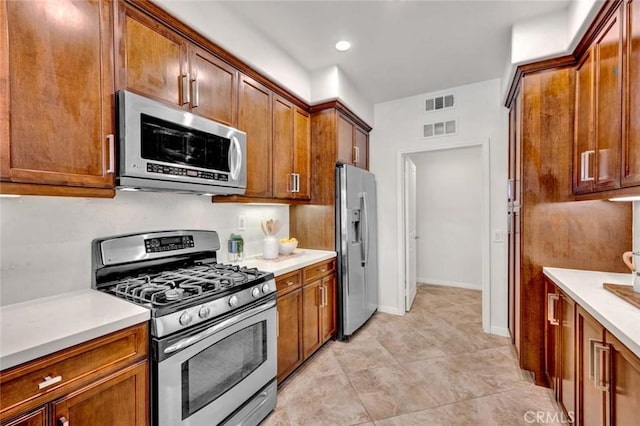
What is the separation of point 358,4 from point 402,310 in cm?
326

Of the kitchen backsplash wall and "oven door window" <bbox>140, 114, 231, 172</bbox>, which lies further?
"oven door window" <bbox>140, 114, 231, 172</bbox>

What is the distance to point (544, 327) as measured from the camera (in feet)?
7.35

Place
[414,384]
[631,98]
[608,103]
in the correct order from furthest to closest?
[414,384] → [608,103] → [631,98]

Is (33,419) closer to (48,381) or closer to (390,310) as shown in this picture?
(48,381)

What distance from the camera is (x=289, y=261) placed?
2535 mm

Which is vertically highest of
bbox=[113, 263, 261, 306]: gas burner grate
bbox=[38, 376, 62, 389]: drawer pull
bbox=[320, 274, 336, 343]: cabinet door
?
bbox=[113, 263, 261, 306]: gas burner grate

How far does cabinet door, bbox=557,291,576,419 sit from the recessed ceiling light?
8.03 feet

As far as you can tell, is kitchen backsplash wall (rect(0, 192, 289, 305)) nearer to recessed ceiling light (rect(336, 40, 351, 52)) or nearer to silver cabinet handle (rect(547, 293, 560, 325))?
recessed ceiling light (rect(336, 40, 351, 52))

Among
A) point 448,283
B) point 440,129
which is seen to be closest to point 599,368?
point 440,129

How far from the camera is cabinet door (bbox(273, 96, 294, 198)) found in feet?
8.84

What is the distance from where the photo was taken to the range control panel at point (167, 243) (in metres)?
1.91

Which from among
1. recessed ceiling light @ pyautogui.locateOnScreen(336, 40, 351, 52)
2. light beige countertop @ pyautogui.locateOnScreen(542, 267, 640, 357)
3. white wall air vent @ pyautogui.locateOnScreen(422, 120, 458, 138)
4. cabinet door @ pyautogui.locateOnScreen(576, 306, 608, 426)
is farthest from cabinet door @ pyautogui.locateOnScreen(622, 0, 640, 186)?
white wall air vent @ pyautogui.locateOnScreen(422, 120, 458, 138)

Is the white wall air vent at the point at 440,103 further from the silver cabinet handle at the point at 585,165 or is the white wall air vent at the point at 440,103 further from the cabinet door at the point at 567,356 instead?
the cabinet door at the point at 567,356

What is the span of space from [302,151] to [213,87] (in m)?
1.18
